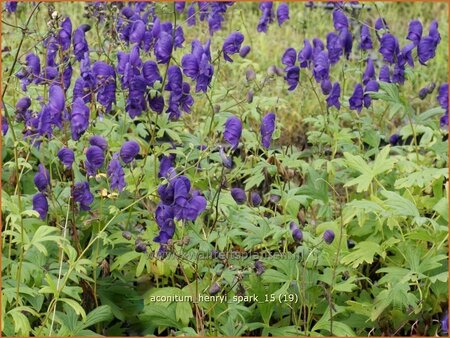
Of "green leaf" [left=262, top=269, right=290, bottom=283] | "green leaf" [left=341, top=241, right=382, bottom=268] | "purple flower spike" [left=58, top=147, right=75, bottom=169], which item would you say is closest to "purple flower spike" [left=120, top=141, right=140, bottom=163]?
"purple flower spike" [left=58, top=147, right=75, bottom=169]

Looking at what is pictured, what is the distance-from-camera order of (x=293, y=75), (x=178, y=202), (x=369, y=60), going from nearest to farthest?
1. (x=178, y=202)
2. (x=293, y=75)
3. (x=369, y=60)

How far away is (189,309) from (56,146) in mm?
1005

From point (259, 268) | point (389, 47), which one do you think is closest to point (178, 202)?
point (259, 268)

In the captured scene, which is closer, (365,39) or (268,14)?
(365,39)

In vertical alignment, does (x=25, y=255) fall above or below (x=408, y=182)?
below

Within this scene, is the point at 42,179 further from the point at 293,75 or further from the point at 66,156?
the point at 293,75

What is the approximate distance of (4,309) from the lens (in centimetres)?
302

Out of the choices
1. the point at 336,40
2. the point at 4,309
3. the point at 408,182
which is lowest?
the point at 4,309

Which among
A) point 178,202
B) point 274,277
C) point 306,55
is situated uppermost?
point 306,55

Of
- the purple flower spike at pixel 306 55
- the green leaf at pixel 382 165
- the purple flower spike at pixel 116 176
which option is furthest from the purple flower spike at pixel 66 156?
the purple flower spike at pixel 306 55

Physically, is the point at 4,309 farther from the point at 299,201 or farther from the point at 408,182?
the point at 408,182

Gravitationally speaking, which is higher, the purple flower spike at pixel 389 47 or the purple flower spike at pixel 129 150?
the purple flower spike at pixel 389 47

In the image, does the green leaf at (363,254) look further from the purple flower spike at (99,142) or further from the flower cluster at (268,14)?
the flower cluster at (268,14)

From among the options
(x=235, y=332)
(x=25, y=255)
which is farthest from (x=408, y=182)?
(x=25, y=255)
